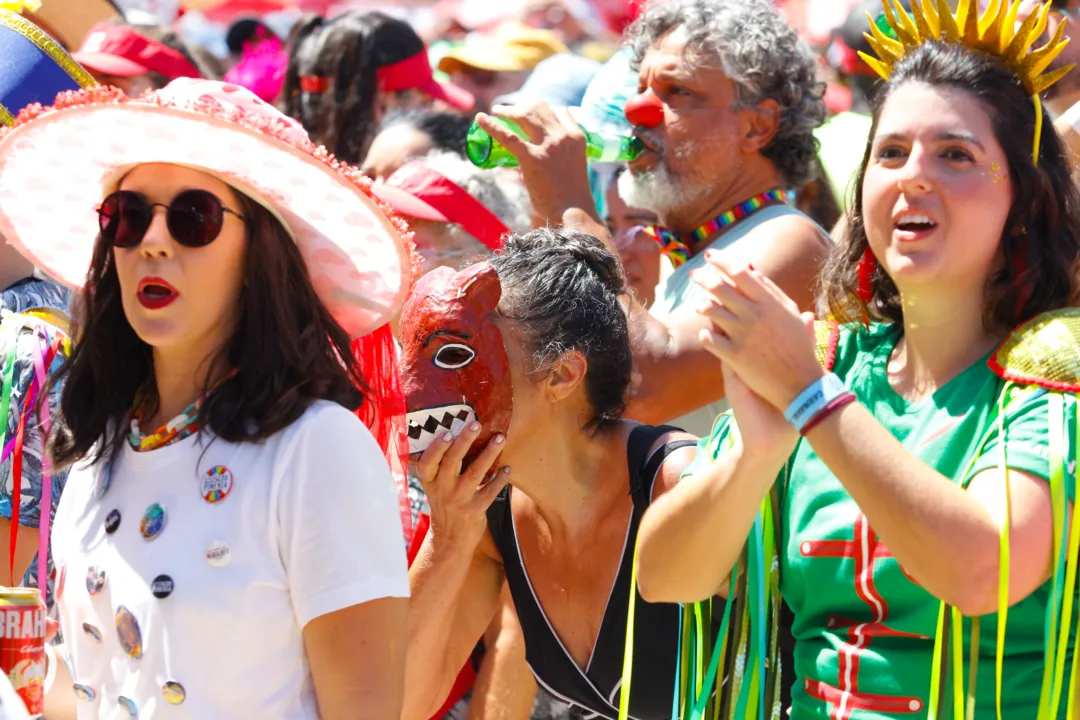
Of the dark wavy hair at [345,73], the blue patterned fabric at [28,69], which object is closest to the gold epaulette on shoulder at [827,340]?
the blue patterned fabric at [28,69]

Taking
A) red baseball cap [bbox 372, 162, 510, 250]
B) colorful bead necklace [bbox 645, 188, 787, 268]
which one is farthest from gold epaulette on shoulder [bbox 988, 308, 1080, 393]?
red baseball cap [bbox 372, 162, 510, 250]

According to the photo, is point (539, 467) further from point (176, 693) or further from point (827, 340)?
point (176, 693)

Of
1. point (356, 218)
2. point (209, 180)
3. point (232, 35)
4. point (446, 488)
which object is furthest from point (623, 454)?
point (232, 35)

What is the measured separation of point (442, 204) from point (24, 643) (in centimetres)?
232

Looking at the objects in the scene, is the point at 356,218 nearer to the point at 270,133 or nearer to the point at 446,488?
the point at 270,133

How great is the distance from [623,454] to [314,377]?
91 cm

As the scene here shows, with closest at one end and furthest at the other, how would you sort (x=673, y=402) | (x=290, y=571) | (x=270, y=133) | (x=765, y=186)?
(x=290, y=571) → (x=270, y=133) → (x=673, y=402) → (x=765, y=186)

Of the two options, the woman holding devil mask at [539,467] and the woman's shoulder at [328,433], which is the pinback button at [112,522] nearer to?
the woman's shoulder at [328,433]

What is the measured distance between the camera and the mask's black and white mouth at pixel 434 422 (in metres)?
2.77

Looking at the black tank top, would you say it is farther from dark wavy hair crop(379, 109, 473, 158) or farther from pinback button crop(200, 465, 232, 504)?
dark wavy hair crop(379, 109, 473, 158)

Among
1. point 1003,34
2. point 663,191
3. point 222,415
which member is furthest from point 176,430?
point 663,191

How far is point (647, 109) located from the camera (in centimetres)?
404

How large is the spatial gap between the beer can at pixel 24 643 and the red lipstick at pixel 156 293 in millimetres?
476

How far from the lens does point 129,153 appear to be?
7.80ft
